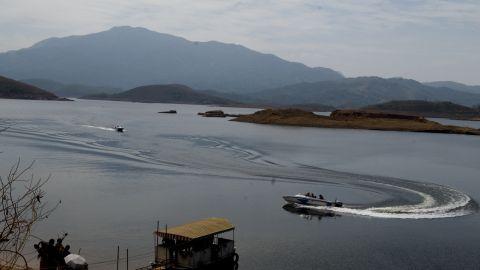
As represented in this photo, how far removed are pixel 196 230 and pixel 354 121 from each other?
126 m

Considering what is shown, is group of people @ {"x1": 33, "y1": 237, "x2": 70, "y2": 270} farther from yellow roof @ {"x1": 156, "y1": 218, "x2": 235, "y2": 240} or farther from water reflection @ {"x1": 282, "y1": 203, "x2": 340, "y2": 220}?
water reflection @ {"x1": 282, "y1": 203, "x2": 340, "y2": 220}

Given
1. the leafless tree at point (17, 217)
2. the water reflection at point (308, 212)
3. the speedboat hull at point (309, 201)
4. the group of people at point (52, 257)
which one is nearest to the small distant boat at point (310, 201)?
the speedboat hull at point (309, 201)

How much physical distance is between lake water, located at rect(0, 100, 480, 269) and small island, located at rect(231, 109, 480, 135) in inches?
2390

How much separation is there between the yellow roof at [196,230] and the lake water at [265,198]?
6.65ft

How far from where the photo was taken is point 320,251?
2944cm

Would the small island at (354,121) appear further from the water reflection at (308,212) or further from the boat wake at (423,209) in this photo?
the water reflection at (308,212)

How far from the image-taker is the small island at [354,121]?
139875mm

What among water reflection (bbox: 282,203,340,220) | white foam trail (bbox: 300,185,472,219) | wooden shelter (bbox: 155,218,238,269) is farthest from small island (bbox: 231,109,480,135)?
wooden shelter (bbox: 155,218,238,269)

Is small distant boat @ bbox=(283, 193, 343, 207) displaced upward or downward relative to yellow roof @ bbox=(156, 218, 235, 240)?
downward

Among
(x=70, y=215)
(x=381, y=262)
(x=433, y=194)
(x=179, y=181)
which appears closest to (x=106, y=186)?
(x=179, y=181)

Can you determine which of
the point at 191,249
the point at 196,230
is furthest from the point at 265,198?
the point at 191,249

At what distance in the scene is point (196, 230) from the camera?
26391 millimetres

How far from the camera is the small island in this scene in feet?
459

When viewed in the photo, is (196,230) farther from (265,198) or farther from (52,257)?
(265,198)
